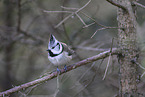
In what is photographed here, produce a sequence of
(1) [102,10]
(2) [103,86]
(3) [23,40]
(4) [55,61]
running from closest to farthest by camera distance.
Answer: (4) [55,61]
(2) [103,86]
(3) [23,40]
(1) [102,10]

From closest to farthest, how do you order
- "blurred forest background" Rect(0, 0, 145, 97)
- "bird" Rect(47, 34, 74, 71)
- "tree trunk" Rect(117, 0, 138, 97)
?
"tree trunk" Rect(117, 0, 138, 97) < "bird" Rect(47, 34, 74, 71) < "blurred forest background" Rect(0, 0, 145, 97)

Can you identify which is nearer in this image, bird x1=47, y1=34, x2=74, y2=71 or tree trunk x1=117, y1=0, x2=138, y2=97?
tree trunk x1=117, y1=0, x2=138, y2=97

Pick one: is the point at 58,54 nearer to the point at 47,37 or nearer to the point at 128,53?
the point at 128,53

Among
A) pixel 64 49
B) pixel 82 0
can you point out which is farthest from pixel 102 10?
pixel 64 49

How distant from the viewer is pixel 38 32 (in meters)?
4.30

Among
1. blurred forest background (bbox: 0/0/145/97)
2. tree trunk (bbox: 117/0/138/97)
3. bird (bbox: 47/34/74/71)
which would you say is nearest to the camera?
tree trunk (bbox: 117/0/138/97)

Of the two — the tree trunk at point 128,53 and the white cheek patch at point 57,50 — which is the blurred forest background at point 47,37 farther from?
the tree trunk at point 128,53

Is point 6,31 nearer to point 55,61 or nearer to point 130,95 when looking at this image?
point 55,61

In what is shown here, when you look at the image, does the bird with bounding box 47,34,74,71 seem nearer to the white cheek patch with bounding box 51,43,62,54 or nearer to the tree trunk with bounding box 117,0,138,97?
the white cheek patch with bounding box 51,43,62,54

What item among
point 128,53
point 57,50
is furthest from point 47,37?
point 128,53

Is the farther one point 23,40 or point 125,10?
point 23,40

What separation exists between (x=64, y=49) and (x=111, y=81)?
1.14 meters

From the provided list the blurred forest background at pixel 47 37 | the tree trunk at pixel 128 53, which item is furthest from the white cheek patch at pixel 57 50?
the tree trunk at pixel 128 53

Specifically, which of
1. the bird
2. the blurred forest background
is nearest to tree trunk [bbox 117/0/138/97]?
the blurred forest background
